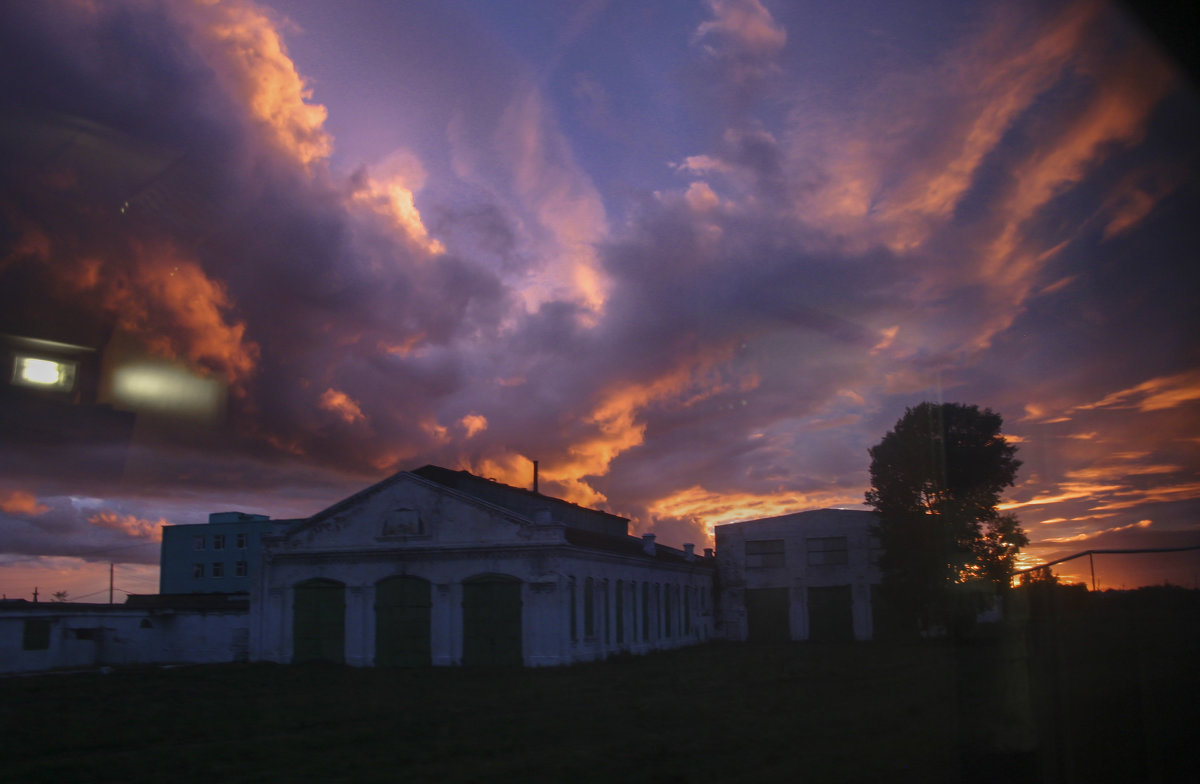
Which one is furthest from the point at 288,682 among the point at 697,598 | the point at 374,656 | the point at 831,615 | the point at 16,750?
the point at 831,615

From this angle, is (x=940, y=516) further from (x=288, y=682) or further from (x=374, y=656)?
(x=288, y=682)

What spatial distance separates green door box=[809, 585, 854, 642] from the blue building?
164 ft

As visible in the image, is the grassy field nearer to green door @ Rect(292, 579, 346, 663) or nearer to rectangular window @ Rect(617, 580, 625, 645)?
green door @ Rect(292, 579, 346, 663)

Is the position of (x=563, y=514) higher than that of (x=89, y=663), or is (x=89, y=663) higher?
(x=563, y=514)

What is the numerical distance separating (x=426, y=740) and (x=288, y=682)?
13917 mm

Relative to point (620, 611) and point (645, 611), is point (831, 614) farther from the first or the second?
point (620, 611)

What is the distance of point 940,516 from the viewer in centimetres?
4366

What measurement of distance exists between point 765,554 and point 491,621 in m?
23.4

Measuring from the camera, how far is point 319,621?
34.6 meters

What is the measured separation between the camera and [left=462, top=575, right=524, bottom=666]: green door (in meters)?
31.7

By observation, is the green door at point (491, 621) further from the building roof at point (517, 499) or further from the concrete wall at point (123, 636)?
the concrete wall at point (123, 636)

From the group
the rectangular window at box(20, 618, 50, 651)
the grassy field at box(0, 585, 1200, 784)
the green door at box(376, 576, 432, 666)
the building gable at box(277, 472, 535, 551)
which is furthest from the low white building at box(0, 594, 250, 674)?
the grassy field at box(0, 585, 1200, 784)

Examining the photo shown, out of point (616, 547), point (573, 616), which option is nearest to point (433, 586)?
point (573, 616)

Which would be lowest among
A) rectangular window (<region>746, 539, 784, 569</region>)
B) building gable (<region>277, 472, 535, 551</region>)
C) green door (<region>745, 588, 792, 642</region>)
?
→ green door (<region>745, 588, 792, 642</region>)
